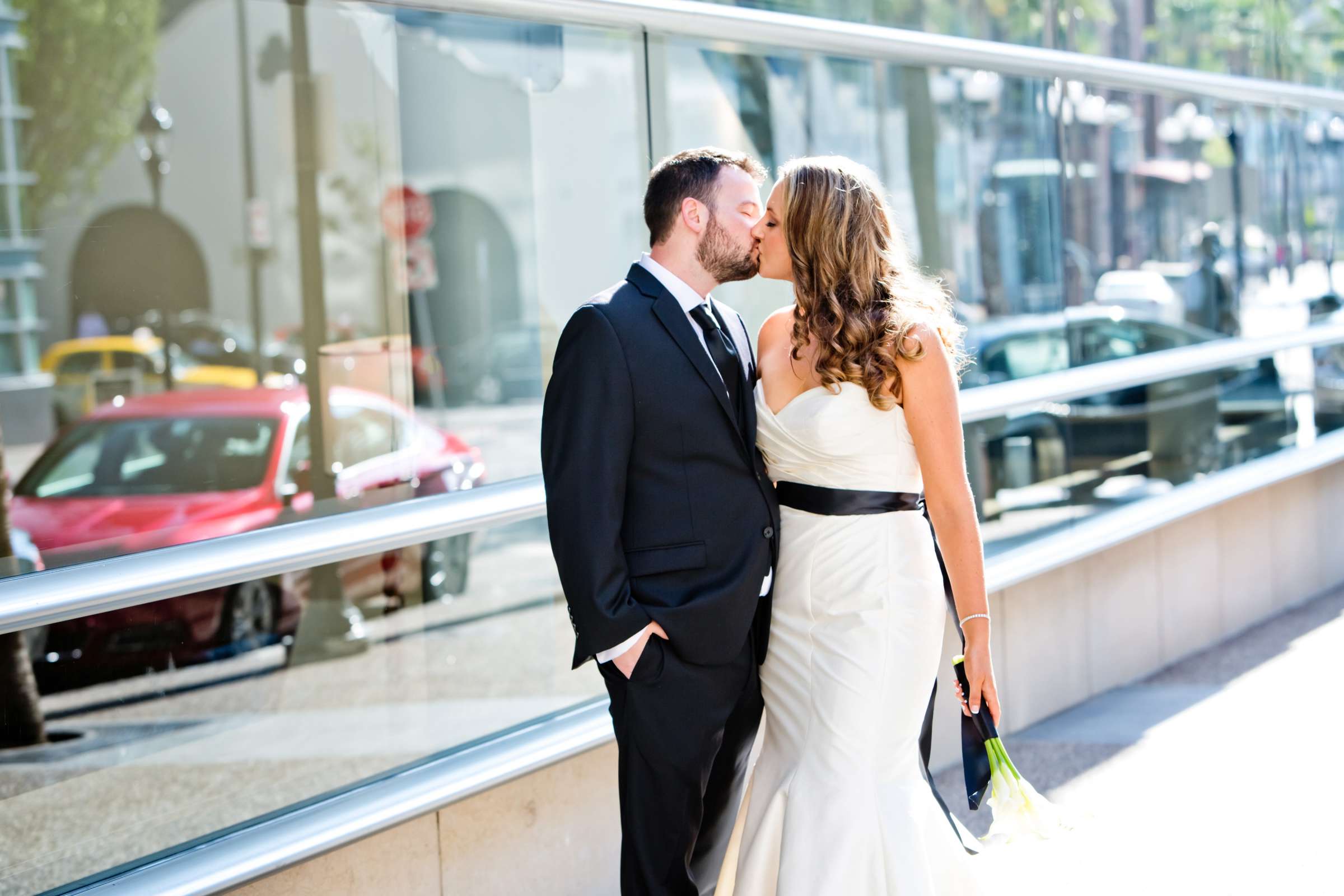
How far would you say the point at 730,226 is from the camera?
306 cm

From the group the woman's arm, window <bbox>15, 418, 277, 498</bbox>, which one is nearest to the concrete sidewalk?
the woman's arm

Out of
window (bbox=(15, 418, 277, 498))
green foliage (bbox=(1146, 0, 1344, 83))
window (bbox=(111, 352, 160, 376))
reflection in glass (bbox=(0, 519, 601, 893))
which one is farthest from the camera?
window (bbox=(111, 352, 160, 376))

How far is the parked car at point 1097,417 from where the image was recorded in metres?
6.30

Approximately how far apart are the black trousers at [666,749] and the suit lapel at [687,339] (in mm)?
543

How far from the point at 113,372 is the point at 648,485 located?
50.5ft

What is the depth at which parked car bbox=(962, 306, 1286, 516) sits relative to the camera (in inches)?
248

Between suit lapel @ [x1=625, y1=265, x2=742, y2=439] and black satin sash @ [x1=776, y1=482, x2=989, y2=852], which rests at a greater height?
suit lapel @ [x1=625, y1=265, x2=742, y2=439]

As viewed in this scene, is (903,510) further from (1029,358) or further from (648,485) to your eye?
(1029,358)

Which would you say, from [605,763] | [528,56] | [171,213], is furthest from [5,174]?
[605,763]

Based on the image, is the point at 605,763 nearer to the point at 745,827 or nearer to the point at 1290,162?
the point at 745,827

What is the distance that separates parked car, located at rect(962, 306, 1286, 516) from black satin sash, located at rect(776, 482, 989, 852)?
8.86ft

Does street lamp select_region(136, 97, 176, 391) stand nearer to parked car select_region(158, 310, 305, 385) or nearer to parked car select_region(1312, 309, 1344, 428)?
parked car select_region(158, 310, 305, 385)

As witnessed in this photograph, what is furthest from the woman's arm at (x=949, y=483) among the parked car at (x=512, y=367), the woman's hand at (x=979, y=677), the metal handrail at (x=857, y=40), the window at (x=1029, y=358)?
the window at (x=1029, y=358)

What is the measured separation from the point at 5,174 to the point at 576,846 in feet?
45.8
